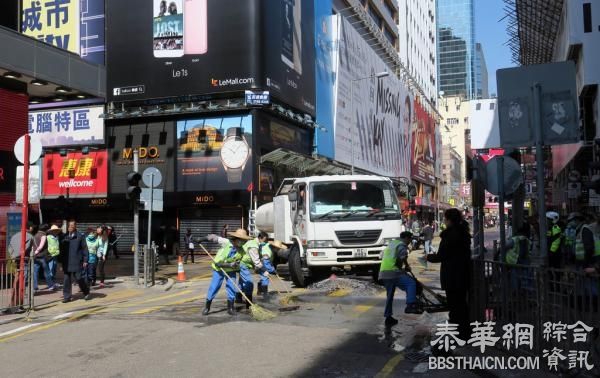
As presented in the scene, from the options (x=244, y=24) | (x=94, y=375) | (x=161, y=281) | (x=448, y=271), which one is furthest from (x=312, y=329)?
(x=244, y=24)

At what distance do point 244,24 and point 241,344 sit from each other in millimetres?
24097

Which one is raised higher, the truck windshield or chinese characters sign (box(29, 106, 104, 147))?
chinese characters sign (box(29, 106, 104, 147))

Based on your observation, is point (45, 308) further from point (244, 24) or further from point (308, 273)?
point (244, 24)

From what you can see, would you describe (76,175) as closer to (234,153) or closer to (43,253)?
(234,153)

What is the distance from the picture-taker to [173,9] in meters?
30.8

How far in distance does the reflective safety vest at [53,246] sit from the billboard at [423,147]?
55873 mm

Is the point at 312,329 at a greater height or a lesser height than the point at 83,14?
lesser

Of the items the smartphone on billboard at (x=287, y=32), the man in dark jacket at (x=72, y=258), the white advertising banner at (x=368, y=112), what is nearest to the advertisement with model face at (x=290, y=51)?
the smartphone on billboard at (x=287, y=32)

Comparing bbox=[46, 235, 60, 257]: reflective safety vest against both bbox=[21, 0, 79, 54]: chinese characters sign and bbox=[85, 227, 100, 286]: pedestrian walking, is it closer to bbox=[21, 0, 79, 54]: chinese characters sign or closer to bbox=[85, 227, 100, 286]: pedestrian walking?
bbox=[85, 227, 100, 286]: pedestrian walking

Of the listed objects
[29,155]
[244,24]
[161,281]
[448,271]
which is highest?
[244,24]

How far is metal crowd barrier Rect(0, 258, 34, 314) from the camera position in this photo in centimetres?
1133

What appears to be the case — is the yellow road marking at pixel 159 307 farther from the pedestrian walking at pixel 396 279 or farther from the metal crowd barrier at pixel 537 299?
the metal crowd barrier at pixel 537 299

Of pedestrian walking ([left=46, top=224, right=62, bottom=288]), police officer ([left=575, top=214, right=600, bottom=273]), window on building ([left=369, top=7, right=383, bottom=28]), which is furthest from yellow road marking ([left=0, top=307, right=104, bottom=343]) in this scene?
window on building ([left=369, top=7, right=383, bottom=28])

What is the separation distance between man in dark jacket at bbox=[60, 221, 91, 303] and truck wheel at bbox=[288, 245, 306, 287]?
4812mm
